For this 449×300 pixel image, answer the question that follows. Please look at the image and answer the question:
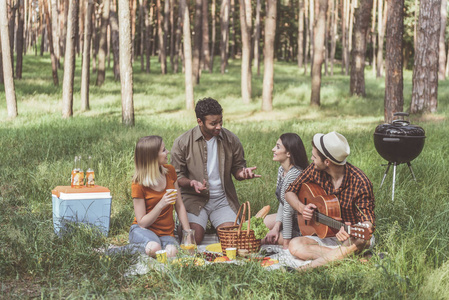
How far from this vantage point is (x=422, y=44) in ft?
45.1

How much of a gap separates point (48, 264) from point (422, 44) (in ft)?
37.7

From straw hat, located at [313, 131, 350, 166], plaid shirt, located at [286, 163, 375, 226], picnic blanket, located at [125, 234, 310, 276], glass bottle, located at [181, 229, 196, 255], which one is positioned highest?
straw hat, located at [313, 131, 350, 166]

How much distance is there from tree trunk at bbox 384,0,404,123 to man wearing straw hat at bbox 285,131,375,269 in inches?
291

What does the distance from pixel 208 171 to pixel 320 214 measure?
5.49 feet

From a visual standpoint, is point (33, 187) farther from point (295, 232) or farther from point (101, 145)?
point (295, 232)

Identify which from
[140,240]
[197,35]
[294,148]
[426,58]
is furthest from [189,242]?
[197,35]

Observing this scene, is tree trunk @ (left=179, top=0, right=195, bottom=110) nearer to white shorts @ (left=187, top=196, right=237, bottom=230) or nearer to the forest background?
the forest background

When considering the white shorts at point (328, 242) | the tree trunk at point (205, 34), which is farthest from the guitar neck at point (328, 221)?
the tree trunk at point (205, 34)

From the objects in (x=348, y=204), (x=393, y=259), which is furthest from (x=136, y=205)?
(x=393, y=259)

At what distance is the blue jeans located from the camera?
5332 mm

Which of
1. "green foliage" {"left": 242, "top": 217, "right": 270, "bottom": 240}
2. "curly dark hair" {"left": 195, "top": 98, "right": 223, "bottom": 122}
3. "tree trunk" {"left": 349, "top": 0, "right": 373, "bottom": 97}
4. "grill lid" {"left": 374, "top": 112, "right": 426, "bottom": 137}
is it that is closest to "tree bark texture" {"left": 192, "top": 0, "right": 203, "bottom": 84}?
"tree trunk" {"left": 349, "top": 0, "right": 373, "bottom": 97}

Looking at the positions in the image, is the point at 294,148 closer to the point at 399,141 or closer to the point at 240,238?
the point at 240,238

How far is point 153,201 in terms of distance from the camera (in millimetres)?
5754

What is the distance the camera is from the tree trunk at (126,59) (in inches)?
523
